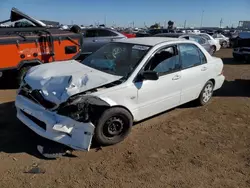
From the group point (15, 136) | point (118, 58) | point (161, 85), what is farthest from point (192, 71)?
point (15, 136)

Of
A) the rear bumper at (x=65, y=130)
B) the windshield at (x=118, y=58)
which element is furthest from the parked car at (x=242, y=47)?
the rear bumper at (x=65, y=130)

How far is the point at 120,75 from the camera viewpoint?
14.7 feet

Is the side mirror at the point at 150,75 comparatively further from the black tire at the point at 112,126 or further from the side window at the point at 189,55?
the side window at the point at 189,55

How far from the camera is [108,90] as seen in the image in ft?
13.4

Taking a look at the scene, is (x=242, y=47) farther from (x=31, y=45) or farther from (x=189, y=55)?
(x=31, y=45)

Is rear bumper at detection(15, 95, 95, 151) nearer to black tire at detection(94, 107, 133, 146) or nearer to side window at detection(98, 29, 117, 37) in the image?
black tire at detection(94, 107, 133, 146)

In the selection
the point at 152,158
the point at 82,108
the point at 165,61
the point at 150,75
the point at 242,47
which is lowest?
the point at 152,158

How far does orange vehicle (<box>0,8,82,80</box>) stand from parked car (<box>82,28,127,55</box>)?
296 cm

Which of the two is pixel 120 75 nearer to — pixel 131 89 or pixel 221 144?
pixel 131 89

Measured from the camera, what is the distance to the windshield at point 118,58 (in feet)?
15.2

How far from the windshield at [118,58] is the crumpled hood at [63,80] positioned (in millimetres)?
199

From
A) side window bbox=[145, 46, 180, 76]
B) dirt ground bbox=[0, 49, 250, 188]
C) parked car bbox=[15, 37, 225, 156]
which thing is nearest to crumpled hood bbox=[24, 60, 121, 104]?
parked car bbox=[15, 37, 225, 156]

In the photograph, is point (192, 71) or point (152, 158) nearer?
point (152, 158)

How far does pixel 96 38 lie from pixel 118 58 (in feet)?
23.1
